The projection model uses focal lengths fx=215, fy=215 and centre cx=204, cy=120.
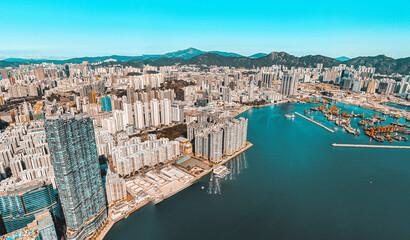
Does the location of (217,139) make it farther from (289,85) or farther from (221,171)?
(289,85)

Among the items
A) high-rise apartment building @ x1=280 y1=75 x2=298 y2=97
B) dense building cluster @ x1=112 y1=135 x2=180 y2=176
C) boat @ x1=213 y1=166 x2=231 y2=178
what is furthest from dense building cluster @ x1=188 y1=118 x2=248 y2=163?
high-rise apartment building @ x1=280 y1=75 x2=298 y2=97

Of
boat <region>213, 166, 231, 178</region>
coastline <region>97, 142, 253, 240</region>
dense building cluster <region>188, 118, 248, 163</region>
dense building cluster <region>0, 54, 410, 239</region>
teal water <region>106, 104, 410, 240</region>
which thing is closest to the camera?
dense building cluster <region>0, 54, 410, 239</region>

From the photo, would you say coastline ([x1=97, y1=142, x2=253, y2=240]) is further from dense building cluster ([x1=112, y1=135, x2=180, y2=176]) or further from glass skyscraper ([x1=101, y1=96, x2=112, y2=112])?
glass skyscraper ([x1=101, y1=96, x2=112, y2=112])

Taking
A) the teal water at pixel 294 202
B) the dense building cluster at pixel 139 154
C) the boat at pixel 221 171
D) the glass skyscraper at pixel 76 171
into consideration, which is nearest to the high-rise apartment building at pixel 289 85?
the teal water at pixel 294 202

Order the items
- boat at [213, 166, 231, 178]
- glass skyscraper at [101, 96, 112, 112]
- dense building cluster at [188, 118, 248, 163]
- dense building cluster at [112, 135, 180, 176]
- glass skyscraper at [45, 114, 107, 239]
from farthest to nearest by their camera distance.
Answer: glass skyscraper at [101, 96, 112, 112] < dense building cluster at [188, 118, 248, 163] < boat at [213, 166, 231, 178] < dense building cluster at [112, 135, 180, 176] < glass skyscraper at [45, 114, 107, 239]

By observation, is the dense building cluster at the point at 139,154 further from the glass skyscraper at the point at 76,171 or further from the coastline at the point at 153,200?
the glass skyscraper at the point at 76,171

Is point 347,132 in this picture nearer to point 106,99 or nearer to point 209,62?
point 106,99

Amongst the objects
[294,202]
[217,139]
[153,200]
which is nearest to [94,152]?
[153,200]
